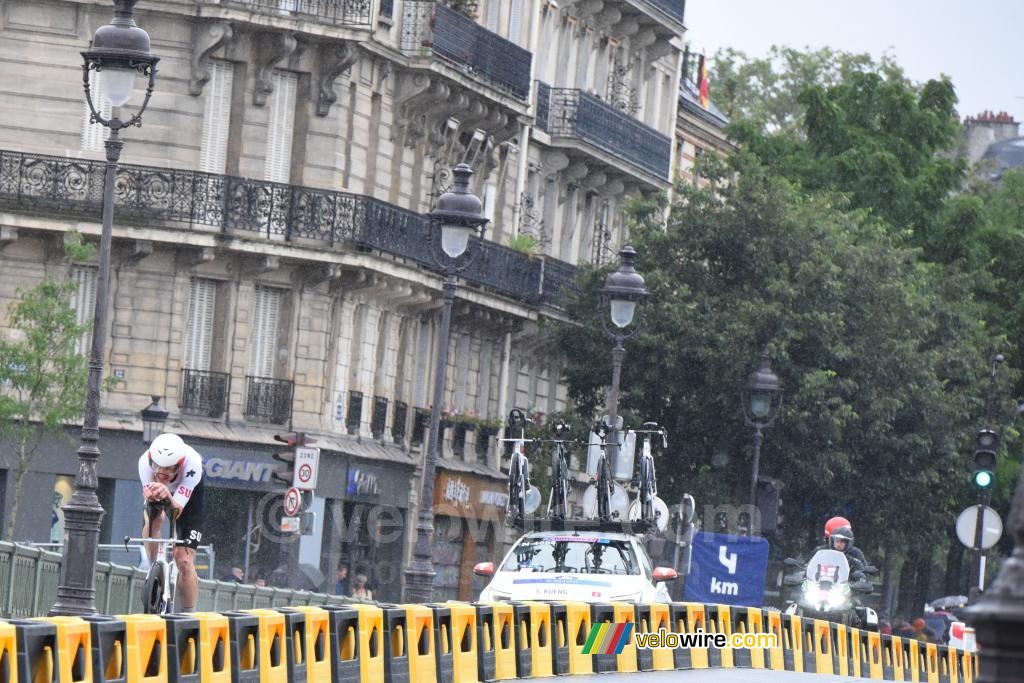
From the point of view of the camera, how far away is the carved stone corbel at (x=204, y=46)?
41500 millimetres

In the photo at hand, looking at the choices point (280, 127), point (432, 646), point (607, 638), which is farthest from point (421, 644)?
point (280, 127)

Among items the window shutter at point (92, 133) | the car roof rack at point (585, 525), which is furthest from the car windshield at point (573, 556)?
the window shutter at point (92, 133)

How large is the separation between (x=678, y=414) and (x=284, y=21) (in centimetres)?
1212

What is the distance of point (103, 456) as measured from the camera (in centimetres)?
4025

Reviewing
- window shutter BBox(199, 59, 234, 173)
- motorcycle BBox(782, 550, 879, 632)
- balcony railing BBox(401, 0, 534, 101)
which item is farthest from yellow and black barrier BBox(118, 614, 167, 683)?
balcony railing BBox(401, 0, 534, 101)

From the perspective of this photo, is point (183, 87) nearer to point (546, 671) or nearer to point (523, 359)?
point (523, 359)

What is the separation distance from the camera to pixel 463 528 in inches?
1941

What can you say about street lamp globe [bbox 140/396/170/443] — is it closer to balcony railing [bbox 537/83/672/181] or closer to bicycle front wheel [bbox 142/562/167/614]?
balcony railing [bbox 537/83/672/181]

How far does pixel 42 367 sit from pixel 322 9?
8082 millimetres

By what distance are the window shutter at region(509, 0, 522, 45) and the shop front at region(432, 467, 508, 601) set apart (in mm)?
8094

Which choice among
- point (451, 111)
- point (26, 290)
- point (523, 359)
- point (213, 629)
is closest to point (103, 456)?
point (26, 290)

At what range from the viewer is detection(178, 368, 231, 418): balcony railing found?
41531 millimetres

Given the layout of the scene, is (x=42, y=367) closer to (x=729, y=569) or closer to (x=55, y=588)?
(x=729, y=569)

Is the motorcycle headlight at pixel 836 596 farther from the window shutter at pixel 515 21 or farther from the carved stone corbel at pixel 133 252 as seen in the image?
the window shutter at pixel 515 21
